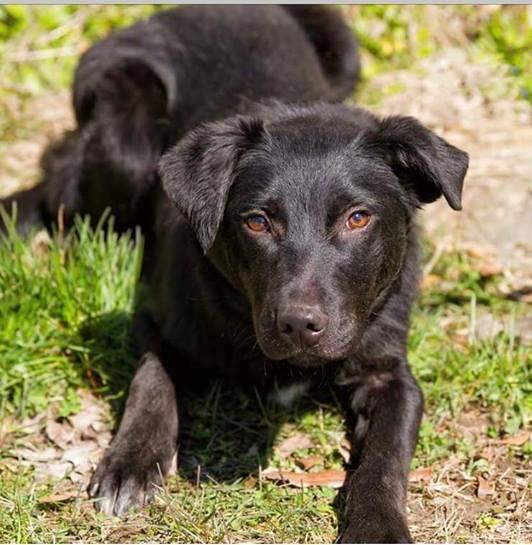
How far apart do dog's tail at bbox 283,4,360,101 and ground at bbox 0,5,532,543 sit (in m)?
1.24

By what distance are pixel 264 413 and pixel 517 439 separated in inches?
41.7

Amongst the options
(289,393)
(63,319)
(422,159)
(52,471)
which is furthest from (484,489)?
(63,319)

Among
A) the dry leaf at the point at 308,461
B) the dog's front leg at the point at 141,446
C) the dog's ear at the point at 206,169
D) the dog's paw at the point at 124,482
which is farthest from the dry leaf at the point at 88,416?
the dog's ear at the point at 206,169

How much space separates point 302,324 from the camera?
3.38 meters

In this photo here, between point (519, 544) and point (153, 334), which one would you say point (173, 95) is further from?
point (519, 544)

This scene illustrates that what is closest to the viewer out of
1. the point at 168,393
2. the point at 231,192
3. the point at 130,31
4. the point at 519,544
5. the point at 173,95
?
the point at 519,544

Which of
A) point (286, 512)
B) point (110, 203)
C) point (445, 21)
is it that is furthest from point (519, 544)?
point (445, 21)

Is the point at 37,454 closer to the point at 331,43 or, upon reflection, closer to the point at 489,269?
the point at 489,269

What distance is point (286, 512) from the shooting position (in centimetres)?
370

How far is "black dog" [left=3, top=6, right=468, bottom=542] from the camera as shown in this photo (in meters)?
3.56

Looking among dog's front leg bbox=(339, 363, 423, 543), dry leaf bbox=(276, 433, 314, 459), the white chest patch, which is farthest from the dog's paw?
dog's front leg bbox=(339, 363, 423, 543)

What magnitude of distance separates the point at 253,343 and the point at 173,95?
6.11 ft

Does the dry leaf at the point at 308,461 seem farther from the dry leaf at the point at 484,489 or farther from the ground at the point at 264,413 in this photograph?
the dry leaf at the point at 484,489

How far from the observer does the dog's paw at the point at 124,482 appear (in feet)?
12.4
